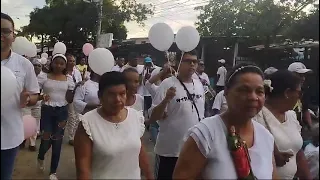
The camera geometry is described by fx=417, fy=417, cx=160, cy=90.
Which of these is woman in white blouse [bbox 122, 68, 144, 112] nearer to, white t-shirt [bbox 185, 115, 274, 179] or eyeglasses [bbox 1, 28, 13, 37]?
eyeglasses [bbox 1, 28, 13, 37]

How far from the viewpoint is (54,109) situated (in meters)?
5.40

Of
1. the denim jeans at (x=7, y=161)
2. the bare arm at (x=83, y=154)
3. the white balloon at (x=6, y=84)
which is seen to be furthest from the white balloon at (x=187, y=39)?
the white balloon at (x=6, y=84)

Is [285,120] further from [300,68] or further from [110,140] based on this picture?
[110,140]

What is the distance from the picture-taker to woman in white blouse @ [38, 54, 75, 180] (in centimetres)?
527

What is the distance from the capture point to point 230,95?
2176mm

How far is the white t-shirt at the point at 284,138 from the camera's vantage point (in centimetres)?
282

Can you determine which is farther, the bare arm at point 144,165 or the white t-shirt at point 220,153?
the bare arm at point 144,165

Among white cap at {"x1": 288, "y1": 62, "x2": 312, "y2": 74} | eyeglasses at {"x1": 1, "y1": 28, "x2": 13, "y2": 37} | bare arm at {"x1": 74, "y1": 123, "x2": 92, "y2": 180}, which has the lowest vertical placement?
bare arm at {"x1": 74, "y1": 123, "x2": 92, "y2": 180}

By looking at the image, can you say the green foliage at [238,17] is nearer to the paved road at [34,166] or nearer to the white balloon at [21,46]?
the paved road at [34,166]

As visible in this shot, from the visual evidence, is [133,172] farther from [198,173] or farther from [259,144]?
[259,144]

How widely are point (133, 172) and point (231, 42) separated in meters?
14.8

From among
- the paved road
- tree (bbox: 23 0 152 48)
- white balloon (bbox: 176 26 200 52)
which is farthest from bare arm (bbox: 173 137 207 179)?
tree (bbox: 23 0 152 48)

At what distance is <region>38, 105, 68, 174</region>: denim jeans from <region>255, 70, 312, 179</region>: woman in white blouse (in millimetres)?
3137

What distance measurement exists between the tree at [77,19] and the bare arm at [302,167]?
2325cm
